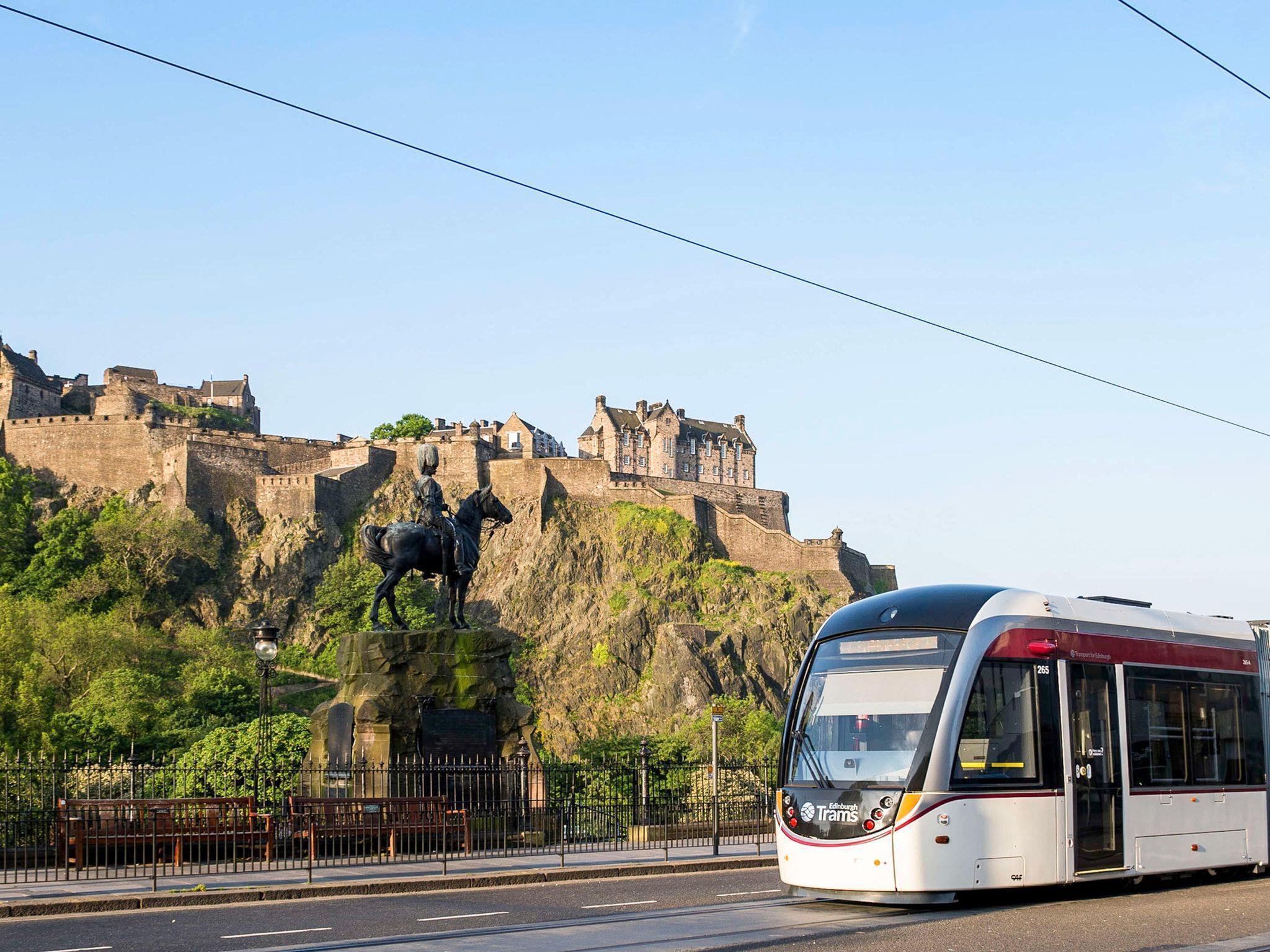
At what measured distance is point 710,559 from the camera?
91.2 metres

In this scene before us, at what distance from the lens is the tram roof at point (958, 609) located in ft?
43.4

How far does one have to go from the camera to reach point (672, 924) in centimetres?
1238

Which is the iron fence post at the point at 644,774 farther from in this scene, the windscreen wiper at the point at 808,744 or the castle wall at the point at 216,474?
the castle wall at the point at 216,474

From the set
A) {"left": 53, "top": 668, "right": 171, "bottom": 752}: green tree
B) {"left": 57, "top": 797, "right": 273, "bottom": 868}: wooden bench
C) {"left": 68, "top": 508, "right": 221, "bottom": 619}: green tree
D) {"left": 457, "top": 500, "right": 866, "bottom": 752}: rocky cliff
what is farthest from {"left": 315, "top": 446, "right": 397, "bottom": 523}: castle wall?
{"left": 57, "top": 797, "right": 273, "bottom": 868}: wooden bench

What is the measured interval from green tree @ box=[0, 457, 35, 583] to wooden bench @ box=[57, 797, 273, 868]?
66998 millimetres

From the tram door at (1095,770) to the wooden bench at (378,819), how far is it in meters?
7.74

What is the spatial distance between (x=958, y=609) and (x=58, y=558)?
7483 cm

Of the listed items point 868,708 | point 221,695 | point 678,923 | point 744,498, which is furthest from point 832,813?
point 744,498

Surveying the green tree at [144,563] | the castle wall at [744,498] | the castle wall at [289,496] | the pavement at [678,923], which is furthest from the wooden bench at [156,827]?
the castle wall at [744,498]

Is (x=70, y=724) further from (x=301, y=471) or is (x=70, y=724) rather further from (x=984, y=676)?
(x=984, y=676)

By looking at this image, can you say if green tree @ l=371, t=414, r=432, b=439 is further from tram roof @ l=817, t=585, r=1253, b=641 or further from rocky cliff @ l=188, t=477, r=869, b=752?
tram roof @ l=817, t=585, r=1253, b=641

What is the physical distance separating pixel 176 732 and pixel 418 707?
4164 centimetres

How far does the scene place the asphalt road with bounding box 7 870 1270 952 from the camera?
1098 cm

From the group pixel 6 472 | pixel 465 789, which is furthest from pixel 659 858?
pixel 6 472
